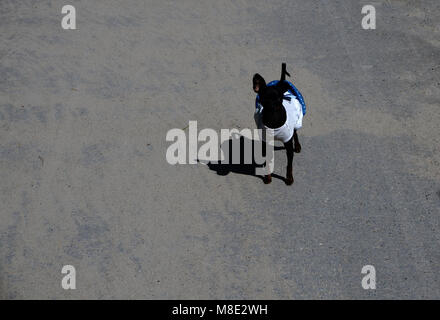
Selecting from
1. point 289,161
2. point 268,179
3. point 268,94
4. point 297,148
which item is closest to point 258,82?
point 268,94

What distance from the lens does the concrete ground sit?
4.98m

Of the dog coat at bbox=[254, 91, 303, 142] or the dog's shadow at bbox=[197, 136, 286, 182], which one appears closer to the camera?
the dog coat at bbox=[254, 91, 303, 142]

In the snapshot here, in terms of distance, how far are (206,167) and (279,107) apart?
1.73 m

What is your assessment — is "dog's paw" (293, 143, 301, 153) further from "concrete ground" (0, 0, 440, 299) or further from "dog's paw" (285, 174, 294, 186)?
"dog's paw" (285, 174, 294, 186)

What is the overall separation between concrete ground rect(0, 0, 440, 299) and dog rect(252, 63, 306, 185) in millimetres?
1011

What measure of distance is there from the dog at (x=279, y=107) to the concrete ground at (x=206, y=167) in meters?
1.01

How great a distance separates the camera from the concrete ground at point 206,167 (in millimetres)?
A: 4984

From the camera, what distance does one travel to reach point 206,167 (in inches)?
243

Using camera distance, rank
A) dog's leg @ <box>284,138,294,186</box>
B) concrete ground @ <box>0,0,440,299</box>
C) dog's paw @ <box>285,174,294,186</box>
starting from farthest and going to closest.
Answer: dog's paw @ <box>285,174,294,186</box> < dog's leg @ <box>284,138,294,186</box> < concrete ground @ <box>0,0,440,299</box>

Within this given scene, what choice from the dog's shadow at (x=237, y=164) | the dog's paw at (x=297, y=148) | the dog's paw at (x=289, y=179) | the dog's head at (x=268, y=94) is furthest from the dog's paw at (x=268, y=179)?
the dog's head at (x=268, y=94)

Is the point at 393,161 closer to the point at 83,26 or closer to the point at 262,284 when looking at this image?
the point at 262,284

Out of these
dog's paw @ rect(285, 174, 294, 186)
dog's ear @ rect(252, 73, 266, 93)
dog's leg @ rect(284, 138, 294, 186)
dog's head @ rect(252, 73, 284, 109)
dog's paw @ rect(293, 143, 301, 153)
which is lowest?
dog's paw @ rect(285, 174, 294, 186)

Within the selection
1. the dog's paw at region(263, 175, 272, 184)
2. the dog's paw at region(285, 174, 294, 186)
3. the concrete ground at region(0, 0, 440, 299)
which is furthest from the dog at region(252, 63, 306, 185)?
the concrete ground at region(0, 0, 440, 299)

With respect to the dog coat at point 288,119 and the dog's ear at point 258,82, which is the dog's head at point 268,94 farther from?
the dog coat at point 288,119
